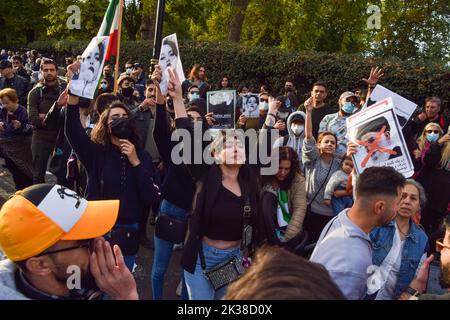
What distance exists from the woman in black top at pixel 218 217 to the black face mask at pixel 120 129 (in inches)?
26.6

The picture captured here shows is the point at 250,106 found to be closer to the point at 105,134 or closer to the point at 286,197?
the point at 286,197

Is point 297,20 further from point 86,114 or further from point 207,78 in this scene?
point 86,114

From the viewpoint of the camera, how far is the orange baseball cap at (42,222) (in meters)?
1.73

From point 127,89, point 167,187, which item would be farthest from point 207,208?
point 127,89

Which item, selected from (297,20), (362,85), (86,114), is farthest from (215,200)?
(297,20)

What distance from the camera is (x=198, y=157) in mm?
3375

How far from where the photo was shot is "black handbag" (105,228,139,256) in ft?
10.8

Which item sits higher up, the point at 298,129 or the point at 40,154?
the point at 298,129

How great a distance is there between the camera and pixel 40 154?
5.95 m

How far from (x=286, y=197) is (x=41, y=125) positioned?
344cm

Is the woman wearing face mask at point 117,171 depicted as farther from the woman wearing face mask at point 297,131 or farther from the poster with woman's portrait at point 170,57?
the woman wearing face mask at point 297,131

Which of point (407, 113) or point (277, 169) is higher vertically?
point (407, 113)

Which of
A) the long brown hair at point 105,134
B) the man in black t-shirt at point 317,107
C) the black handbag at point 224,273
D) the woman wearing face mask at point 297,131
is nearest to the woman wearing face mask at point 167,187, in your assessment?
the long brown hair at point 105,134

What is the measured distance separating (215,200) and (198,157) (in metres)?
0.39
